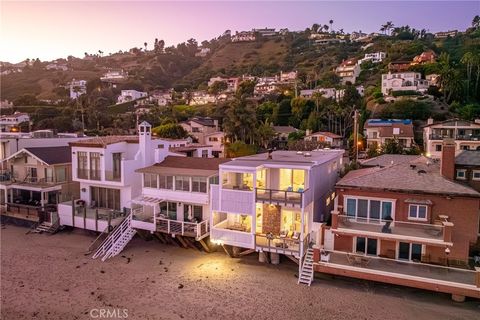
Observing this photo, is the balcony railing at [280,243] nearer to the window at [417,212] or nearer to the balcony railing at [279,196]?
the balcony railing at [279,196]

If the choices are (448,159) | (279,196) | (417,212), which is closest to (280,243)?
(279,196)

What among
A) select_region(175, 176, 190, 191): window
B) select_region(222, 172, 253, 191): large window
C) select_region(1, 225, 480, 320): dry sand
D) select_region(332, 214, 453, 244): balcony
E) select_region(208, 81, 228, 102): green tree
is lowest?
select_region(1, 225, 480, 320): dry sand

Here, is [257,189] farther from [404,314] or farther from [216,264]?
[404,314]

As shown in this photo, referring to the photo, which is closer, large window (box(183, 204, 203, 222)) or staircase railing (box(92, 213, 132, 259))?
staircase railing (box(92, 213, 132, 259))

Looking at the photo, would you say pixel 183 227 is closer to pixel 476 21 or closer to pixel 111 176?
pixel 111 176
